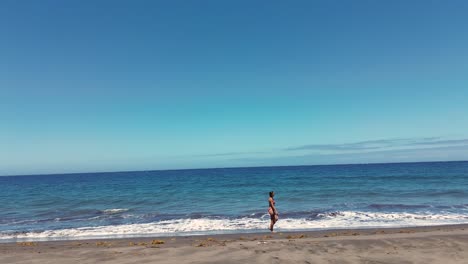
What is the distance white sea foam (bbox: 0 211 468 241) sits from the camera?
14438 millimetres

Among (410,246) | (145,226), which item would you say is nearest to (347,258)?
(410,246)

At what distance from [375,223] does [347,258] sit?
8.81 m

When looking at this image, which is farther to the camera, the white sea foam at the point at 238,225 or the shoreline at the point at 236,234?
the white sea foam at the point at 238,225

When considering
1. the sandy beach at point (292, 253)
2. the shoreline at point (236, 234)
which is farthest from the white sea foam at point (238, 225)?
the sandy beach at point (292, 253)

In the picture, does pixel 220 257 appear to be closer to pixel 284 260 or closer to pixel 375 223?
pixel 284 260

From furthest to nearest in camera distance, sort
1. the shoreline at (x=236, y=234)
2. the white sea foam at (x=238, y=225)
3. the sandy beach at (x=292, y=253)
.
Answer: the white sea foam at (x=238, y=225)
the shoreline at (x=236, y=234)
the sandy beach at (x=292, y=253)

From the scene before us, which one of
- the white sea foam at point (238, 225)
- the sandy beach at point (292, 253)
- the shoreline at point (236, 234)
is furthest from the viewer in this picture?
the white sea foam at point (238, 225)

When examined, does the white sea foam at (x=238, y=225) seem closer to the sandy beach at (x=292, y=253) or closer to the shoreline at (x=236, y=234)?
the shoreline at (x=236, y=234)

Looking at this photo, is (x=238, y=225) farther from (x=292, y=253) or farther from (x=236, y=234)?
(x=292, y=253)

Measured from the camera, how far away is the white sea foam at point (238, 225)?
14.4m

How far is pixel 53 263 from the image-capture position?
8.23m

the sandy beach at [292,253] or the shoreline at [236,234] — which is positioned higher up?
the sandy beach at [292,253]

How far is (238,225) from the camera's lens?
15.9 metres

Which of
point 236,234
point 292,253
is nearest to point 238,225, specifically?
point 236,234
